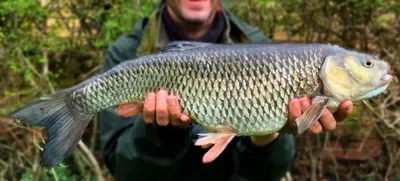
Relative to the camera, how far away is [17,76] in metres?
5.17

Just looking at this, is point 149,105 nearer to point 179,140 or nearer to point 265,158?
point 179,140

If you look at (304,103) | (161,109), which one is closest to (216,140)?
(161,109)

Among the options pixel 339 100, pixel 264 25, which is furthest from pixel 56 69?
pixel 339 100

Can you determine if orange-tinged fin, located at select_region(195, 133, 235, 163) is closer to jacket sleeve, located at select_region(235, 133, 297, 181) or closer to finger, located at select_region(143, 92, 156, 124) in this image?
finger, located at select_region(143, 92, 156, 124)

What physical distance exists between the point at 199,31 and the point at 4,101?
6.68 feet

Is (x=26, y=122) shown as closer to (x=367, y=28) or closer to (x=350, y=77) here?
(x=350, y=77)

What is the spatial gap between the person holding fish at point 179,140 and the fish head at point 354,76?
22.5 inches

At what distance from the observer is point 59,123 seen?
2.47 metres

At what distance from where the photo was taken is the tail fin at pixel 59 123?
8.05 ft

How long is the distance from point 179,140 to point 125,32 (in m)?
2.27

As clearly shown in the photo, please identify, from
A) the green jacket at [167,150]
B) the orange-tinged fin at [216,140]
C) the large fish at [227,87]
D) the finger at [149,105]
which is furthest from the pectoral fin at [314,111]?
the green jacket at [167,150]

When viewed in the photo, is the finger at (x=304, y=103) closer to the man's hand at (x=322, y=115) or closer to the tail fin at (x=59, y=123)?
the man's hand at (x=322, y=115)

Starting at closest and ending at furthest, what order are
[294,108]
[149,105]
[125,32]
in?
[294,108], [149,105], [125,32]

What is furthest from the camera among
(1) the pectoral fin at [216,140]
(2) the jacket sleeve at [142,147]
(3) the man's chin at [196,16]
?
(3) the man's chin at [196,16]
